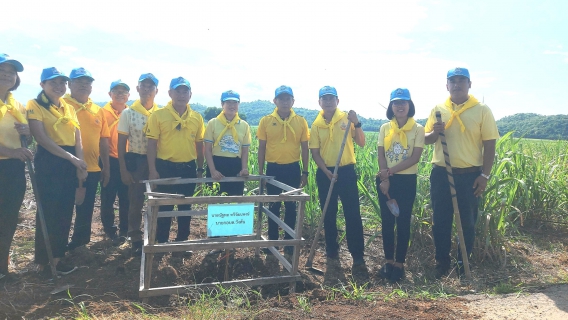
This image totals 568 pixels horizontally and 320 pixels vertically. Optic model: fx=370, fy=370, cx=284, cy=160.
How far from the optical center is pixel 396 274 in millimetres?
3826

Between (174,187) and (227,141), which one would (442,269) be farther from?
(174,187)

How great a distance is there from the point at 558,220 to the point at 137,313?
5.63 m

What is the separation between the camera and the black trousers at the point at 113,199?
4695 millimetres

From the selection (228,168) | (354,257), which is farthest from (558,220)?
(228,168)

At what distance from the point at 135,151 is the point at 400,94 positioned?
120 inches

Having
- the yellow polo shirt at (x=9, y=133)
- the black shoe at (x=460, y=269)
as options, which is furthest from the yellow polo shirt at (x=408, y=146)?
the yellow polo shirt at (x=9, y=133)

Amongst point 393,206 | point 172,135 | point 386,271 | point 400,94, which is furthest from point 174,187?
point 400,94

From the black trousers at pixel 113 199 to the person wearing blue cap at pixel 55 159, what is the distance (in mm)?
913

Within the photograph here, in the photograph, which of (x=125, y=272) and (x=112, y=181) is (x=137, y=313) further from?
(x=112, y=181)

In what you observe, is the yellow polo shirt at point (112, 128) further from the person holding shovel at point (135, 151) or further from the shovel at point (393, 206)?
the shovel at point (393, 206)

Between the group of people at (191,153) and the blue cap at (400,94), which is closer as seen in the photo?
the group of people at (191,153)

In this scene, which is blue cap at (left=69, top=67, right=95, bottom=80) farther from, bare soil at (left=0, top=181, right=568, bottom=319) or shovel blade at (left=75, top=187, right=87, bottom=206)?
bare soil at (left=0, top=181, right=568, bottom=319)

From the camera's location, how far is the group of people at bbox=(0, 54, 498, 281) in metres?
3.49

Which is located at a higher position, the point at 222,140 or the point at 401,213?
the point at 222,140
